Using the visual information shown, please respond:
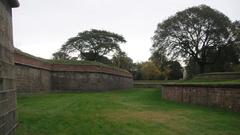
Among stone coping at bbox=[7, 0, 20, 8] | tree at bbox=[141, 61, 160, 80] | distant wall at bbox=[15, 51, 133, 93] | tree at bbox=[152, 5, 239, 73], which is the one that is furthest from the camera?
tree at bbox=[141, 61, 160, 80]

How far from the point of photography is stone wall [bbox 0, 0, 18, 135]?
15.4 ft

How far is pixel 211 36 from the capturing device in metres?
32.8

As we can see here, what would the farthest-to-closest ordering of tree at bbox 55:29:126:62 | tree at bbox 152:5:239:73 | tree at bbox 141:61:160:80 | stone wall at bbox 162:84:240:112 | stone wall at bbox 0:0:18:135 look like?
tree at bbox 141:61:160:80
tree at bbox 55:29:126:62
tree at bbox 152:5:239:73
stone wall at bbox 162:84:240:112
stone wall at bbox 0:0:18:135

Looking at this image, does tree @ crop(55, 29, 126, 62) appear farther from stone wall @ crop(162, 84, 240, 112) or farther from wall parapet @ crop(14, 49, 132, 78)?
stone wall @ crop(162, 84, 240, 112)

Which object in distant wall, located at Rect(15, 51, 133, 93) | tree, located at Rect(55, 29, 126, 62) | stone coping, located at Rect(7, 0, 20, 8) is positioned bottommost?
distant wall, located at Rect(15, 51, 133, 93)

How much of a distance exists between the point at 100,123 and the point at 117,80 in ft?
77.9

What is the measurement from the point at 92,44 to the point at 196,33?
16243 mm

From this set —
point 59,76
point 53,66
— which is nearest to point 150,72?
point 59,76

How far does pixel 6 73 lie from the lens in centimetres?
511

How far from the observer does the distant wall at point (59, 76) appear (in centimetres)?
1614

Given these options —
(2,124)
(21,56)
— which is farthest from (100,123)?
(21,56)

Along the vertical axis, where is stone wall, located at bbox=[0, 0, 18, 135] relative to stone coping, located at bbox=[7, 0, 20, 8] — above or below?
below

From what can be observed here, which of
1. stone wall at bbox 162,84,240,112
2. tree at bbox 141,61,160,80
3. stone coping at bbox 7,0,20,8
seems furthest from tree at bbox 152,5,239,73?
stone coping at bbox 7,0,20,8

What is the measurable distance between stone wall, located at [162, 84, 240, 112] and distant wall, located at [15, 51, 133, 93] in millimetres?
8784
